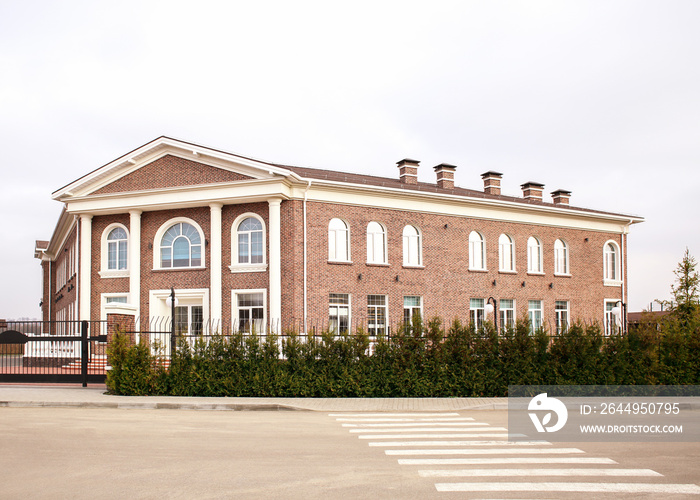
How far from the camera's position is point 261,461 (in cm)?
861

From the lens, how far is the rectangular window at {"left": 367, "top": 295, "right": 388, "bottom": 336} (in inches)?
1069

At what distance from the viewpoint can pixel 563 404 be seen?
49.6 feet

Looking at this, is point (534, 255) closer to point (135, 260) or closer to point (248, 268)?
point (248, 268)

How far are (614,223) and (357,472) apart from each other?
3103cm

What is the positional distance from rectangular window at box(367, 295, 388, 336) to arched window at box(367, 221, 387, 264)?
4.98 feet

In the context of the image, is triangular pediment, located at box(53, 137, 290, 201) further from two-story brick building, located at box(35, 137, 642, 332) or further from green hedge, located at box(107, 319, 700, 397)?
green hedge, located at box(107, 319, 700, 397)

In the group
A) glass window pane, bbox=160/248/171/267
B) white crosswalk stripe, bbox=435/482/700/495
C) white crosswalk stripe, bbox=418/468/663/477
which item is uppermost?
glass window pane, bbox=160/248/171/267

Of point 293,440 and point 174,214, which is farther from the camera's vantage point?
point 174,214

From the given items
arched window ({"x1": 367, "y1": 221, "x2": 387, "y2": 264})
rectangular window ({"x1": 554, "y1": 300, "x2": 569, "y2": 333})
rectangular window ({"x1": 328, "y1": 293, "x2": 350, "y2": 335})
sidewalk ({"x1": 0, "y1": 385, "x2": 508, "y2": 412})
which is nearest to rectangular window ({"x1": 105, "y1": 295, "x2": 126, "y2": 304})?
rectangular window ({"x1": 328, "y1": 293, "x2": 350, "y2": 335})

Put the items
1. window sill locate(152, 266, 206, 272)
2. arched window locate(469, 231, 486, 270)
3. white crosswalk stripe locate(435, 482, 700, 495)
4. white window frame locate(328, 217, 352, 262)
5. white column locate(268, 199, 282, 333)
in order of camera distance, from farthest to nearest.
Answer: arched window locate(469, 231, 486, 270), white window frame locate(328, 217, 352, 262), window sill locate(152, 266, 206, 272), white column locate(268, 199, 282, 333), white crosswalk stripe locate(435, 482, 700, 495)

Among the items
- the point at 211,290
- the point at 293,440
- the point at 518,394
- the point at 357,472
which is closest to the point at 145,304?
the point at 211,290

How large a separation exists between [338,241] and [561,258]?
13.1 meters

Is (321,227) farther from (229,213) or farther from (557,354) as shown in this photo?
(557,354)

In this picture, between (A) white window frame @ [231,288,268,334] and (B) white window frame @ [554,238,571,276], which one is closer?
(A) white window frame @ [231,288,268,334]
